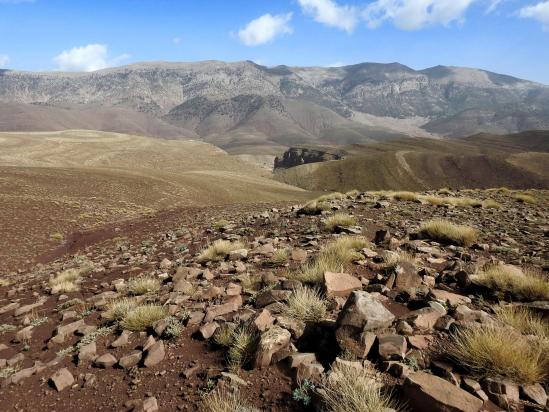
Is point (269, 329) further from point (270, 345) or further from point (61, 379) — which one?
point (61, 379)

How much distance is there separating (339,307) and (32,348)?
638cm

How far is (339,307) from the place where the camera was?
6.83 meters

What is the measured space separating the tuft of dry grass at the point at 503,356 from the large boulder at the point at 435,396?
0.55m

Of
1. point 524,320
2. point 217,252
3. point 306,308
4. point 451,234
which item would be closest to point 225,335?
point 306,308

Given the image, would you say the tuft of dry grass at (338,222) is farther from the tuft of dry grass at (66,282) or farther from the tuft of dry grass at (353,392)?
the tuft of dry grass at (353,392)

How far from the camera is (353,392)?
427 centimetres

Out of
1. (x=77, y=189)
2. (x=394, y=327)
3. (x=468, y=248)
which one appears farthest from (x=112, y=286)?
(x=77, y=189)

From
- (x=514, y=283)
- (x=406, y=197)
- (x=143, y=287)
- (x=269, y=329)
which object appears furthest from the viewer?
(x=406, y=197)

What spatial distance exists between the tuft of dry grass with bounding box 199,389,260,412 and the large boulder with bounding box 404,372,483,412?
1815 mm

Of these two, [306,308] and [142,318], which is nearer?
[306,308]

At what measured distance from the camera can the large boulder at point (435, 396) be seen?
13.3 feet

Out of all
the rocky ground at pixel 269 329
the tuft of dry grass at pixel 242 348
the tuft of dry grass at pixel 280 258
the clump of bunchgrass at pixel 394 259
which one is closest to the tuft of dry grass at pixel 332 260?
the rocky ground at pixel 269 329

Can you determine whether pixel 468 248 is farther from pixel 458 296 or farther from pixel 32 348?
pixel 32 348

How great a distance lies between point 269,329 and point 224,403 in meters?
1.63
